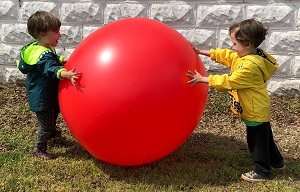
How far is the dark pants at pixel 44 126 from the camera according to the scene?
4.24m

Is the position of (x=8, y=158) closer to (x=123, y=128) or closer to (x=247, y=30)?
(x=123, y=128)

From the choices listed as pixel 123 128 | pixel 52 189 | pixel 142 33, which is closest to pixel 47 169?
pixel 52 189

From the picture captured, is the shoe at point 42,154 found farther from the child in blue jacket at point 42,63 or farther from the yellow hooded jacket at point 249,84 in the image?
the yellow hooded jacket at point 249,84

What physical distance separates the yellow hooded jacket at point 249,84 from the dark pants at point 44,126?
1.66 m

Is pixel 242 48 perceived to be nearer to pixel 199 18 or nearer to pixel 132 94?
pixel 132 94

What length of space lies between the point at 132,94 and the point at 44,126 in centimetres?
130

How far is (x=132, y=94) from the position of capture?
3.38 meters

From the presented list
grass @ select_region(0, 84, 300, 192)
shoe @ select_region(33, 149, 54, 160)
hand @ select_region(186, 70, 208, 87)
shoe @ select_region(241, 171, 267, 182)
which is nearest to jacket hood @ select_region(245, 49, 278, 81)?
hand @ select_region(186, 70, 208, 87)

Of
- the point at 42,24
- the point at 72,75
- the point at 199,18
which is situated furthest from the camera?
the point at 199,18

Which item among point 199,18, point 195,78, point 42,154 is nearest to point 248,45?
point 195,78

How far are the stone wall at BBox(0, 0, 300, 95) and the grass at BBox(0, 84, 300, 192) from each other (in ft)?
2.97

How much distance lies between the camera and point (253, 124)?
382 cm

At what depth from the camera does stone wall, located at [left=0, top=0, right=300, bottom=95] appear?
559 cm

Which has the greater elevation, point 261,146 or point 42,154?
point 261,146
